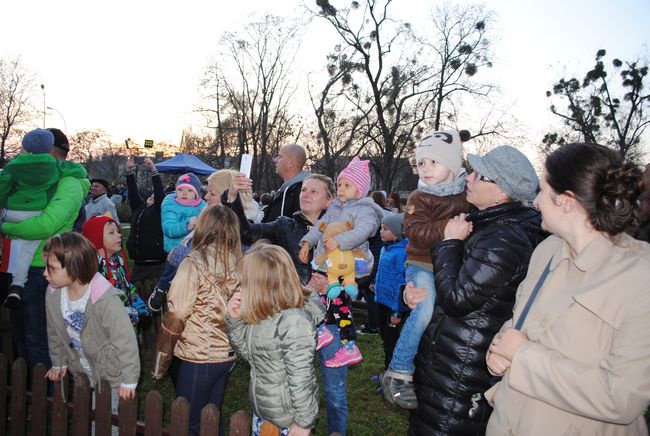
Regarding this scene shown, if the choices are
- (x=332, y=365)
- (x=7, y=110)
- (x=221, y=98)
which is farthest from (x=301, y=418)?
(x=7, y=110)

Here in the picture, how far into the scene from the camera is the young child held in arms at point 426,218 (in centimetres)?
285

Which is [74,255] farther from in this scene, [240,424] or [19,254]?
[240,424]

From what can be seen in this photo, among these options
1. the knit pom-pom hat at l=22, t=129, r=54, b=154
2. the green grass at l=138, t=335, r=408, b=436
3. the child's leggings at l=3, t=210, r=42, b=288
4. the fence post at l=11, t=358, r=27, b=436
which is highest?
the knit pom-pom hat at l=22, t=129, r=54, b=154

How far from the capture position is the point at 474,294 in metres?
2.13

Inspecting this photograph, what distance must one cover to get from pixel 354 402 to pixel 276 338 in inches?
111

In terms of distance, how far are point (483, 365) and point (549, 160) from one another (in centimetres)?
106

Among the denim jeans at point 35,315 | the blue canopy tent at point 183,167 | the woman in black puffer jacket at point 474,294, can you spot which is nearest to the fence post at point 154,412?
the woman in black puffer jacket at point 474,294

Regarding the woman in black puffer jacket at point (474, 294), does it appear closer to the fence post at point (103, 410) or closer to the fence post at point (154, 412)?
the fence post at point (154, 412)

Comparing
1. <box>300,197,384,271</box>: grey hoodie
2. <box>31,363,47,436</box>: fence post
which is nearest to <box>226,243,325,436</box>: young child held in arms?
<box>300,197,384,271</box>: grey hoodie

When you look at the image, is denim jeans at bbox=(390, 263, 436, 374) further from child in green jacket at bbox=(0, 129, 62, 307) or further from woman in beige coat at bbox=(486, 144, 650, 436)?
child in green jacket at bbox=(0, 129, 62, 307)

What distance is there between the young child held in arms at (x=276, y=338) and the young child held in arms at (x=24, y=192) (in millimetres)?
2275

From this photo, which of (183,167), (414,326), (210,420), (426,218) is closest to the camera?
(210,420)

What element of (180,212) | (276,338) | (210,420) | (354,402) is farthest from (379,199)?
(210,420)

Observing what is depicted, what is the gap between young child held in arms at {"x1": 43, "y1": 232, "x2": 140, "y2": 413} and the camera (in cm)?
301
